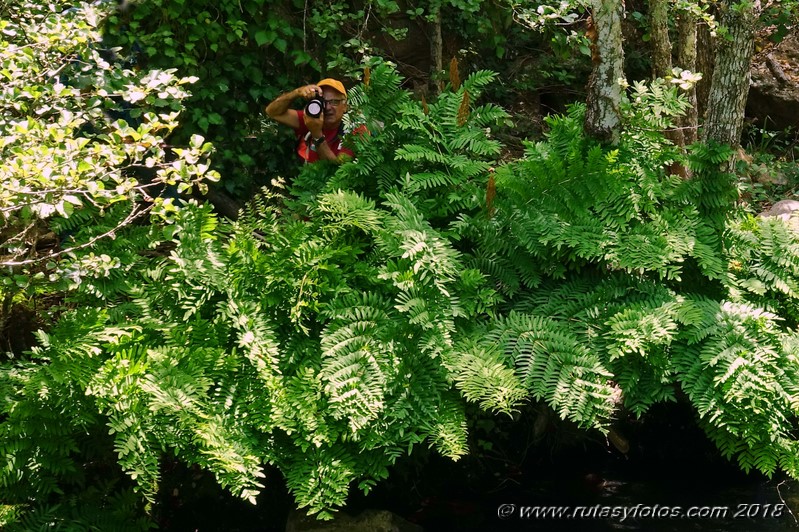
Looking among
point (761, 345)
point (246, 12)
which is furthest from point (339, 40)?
point (761, 345)

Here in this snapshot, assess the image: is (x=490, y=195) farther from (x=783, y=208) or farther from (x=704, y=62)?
(x=704, y=62)

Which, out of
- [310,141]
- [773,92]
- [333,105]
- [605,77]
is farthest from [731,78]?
[773,92]

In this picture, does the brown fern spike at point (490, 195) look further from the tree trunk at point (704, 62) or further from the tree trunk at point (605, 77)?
the tree trunk at point (704, 62)

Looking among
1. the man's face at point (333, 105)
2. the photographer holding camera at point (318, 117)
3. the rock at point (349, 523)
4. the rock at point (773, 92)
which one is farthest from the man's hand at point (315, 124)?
the rock at point (773, 92)

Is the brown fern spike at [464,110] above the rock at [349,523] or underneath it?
above

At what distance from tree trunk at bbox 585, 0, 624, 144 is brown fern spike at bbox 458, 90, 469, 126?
682 mm

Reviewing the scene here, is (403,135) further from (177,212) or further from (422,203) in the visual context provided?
(177,212)

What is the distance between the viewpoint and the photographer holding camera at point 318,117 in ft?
16.7

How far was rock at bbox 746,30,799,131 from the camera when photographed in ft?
26.7

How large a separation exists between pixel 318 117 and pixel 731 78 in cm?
250

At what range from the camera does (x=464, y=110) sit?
432 cm

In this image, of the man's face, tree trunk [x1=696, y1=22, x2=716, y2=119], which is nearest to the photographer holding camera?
the man's face

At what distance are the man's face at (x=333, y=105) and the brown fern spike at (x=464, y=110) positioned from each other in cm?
116

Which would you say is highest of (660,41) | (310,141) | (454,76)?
(660,41)
